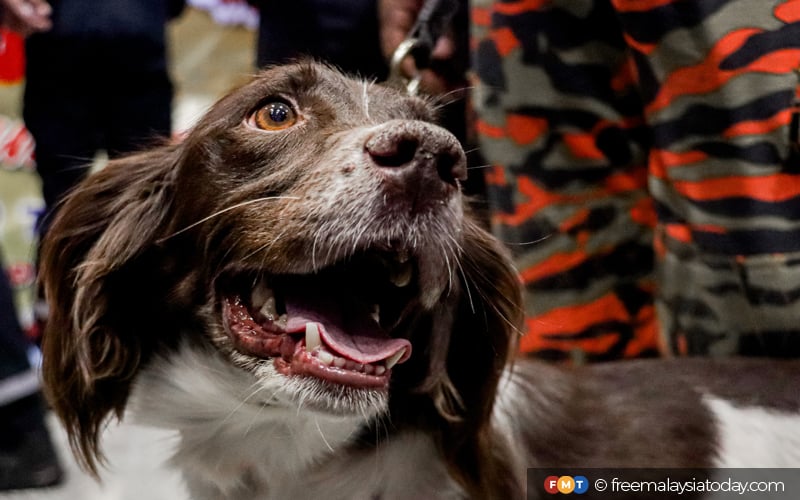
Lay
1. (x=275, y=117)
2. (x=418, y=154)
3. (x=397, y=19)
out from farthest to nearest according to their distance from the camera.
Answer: (x=397, y=19) < (x=275, y=117) < (x=418, y=154)

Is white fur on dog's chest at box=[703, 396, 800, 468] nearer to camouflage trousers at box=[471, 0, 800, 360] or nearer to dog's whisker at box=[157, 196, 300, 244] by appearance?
camouflage trousers at box=[471, 0, 800, 360]

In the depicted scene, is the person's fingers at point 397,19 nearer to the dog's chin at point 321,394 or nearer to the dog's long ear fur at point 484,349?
the dog's long ear fur at point 484,349

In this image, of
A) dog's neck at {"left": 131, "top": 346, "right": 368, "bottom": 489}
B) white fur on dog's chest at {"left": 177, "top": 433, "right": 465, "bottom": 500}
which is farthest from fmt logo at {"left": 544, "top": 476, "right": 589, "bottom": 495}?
dog's neck at {"left": 131, "top": 346, "right": 368, "bottom": 489}

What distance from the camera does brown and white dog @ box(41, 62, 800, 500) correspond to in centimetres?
103

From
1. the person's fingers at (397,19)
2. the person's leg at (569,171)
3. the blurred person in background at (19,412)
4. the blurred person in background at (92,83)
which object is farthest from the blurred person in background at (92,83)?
the person's leg at (569,171)

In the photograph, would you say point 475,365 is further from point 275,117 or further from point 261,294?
point 275,117

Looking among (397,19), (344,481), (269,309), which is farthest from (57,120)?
(344,481)

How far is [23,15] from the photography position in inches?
73.1

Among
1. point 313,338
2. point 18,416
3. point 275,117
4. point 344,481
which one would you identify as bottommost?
point 18,416

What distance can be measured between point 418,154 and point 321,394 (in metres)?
0.37

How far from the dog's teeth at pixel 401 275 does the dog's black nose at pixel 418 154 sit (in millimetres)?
156

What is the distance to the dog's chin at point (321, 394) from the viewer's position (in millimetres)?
1021

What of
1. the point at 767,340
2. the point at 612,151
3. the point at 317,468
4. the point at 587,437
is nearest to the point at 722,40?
the point at 612,151

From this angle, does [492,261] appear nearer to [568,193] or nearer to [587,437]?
[587,437]
